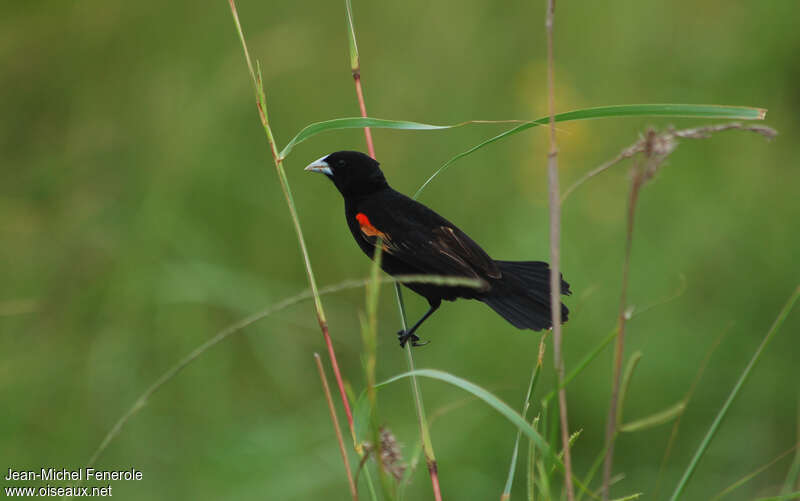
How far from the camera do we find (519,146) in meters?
5.32

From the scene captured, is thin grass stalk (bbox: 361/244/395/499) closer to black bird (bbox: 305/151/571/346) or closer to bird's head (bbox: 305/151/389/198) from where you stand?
black bird (bbox: 305/151/571/346)

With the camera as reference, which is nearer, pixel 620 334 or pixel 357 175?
pixel 620 334

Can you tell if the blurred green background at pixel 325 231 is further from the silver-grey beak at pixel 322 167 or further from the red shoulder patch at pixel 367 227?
the red shoulder patch at pixel 367 227

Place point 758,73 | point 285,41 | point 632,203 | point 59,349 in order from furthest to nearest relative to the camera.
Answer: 1. point 758,73
2. point 285,41
3. point 59,349
4. point 632,203

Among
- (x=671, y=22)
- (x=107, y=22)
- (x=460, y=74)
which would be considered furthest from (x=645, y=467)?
(x=107, y=22)

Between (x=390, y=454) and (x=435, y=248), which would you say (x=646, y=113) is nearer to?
(x=435, y=248)

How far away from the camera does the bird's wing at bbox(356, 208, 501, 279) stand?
1.58m

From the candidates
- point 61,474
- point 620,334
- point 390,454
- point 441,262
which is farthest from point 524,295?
point 61,474

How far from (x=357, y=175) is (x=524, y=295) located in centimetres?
53

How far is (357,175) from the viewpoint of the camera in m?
1.90

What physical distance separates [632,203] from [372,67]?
4176 millimetres

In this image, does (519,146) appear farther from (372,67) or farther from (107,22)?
(107,22)

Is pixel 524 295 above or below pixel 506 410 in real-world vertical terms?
above

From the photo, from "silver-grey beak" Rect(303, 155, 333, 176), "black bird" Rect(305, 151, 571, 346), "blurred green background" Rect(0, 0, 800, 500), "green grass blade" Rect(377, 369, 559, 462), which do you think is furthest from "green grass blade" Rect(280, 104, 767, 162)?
"blurred green background" Rect(0, 0, 800, 500)
